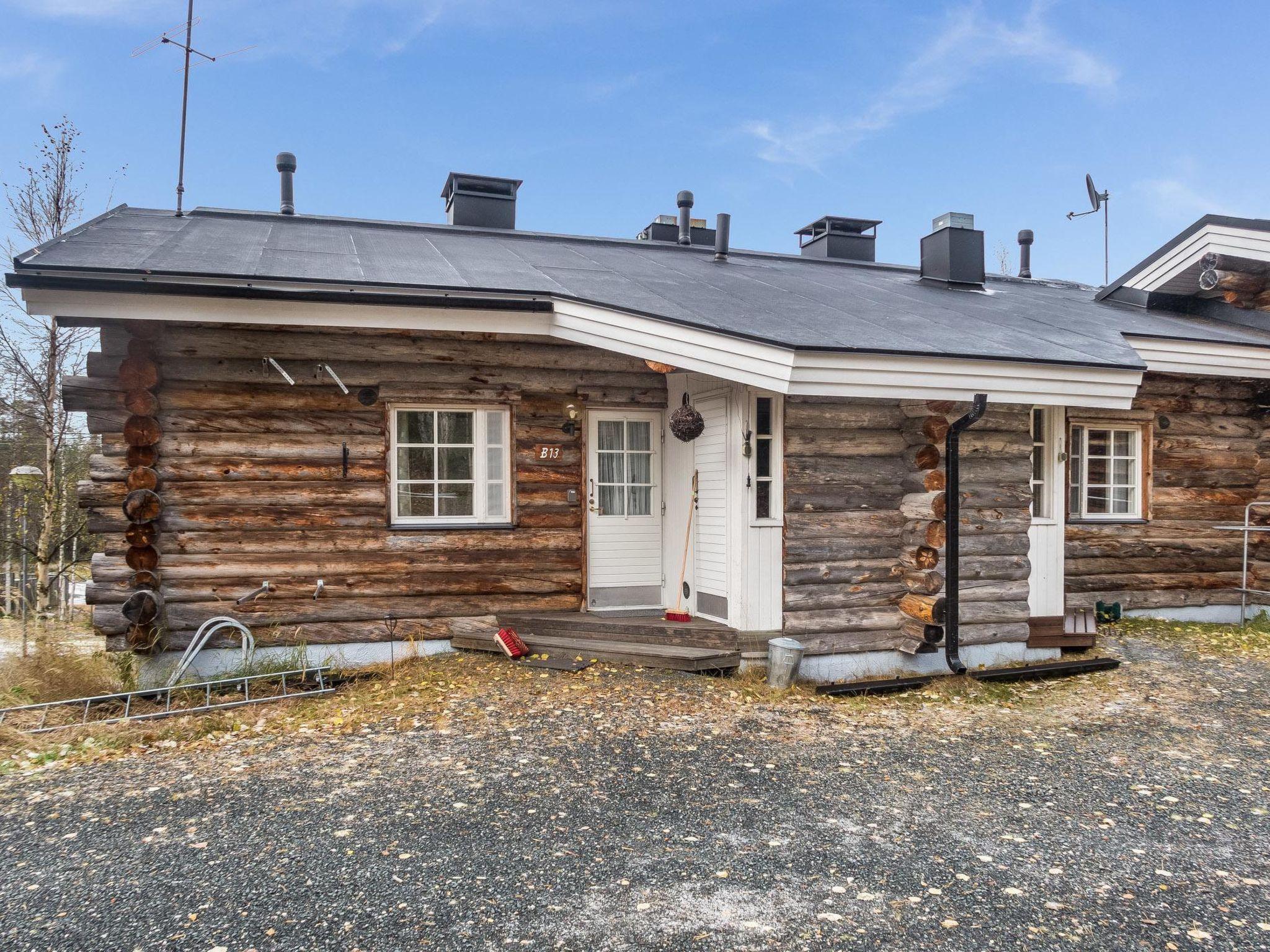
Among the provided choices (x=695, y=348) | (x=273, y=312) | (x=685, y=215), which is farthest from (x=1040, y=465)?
(x=273, y=312)

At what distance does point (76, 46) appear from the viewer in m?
15.0

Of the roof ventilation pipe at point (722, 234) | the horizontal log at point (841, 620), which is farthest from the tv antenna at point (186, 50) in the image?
the horizontal log at point (841, 620)

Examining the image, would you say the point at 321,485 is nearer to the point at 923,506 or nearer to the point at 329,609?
the point at 329,609

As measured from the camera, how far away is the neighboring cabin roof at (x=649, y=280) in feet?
20.7

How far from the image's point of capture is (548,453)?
7.55 m

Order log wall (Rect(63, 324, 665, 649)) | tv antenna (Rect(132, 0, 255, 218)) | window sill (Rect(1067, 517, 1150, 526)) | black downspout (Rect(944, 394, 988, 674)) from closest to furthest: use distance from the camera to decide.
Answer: log wall (Rect(63, 324, 665, 649)) → black downspout (Rect(944, 394, 988, 674)) → tv antenna (Rect(132, 0, 255, 218)) → window sill (Rect(1067, 517, 1150, 526))

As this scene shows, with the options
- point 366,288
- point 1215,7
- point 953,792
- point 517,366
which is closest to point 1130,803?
point 953,792

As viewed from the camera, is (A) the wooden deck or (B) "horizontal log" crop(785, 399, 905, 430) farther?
(B) "horizontal log" crop(785, 399, 905, 430)

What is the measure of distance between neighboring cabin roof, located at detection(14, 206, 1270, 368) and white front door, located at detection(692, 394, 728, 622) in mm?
910

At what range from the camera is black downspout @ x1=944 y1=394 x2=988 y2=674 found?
6.67 metres

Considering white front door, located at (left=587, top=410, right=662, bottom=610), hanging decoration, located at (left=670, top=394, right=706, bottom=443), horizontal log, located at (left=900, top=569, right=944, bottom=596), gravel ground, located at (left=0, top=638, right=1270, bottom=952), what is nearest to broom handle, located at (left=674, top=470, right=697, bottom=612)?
white front door, located at (left=587, top=410, right=662, bottom=610)

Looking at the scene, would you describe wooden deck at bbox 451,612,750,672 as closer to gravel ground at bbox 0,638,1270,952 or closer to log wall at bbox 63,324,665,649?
log wall at bbox 63,324,665,649

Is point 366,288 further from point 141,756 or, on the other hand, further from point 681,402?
point 141,756

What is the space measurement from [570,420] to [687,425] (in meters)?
1.23
